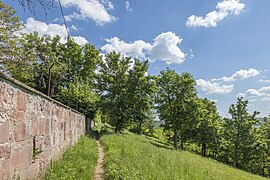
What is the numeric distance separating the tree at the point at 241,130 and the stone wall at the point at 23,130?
33.2 meters

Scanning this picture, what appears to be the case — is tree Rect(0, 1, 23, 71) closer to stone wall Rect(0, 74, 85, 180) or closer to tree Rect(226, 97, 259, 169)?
stone wall Rect(0, 74, 85, 180)

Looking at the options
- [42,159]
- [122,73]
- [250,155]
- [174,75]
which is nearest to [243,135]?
[250,155]

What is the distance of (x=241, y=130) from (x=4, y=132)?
35.9 meters

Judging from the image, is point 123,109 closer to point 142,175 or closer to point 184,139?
point 184,139

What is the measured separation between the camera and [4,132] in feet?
10.5

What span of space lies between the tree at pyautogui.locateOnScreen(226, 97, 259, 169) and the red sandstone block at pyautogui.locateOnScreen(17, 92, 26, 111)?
114 ft

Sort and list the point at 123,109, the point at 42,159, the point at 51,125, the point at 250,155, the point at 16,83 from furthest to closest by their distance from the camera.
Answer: the point at 250,155 → the point at 123,109 → the point at 51,125 → the point at 42,159 → the point at 16,83

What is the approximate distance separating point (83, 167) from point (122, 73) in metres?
22.1

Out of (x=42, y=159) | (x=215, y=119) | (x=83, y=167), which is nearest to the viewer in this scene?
(x=42, y=159)

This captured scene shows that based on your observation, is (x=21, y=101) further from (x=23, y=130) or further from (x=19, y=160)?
(x=19, y=160)

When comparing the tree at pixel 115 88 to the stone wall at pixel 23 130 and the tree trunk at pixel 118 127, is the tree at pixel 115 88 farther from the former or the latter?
the stone wall at pixel 23 130

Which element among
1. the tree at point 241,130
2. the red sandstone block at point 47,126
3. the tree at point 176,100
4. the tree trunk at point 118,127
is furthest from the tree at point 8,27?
the tree at point 241,130

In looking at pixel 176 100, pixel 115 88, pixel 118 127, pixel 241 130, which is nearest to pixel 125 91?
pixel 115 88

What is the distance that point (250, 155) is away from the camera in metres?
34.9
